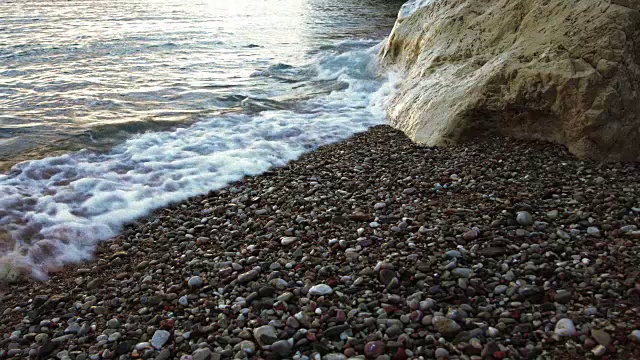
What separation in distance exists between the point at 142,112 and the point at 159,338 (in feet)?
22.7

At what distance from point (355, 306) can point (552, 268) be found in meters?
1.43

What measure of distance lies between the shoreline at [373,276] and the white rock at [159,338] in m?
0.01

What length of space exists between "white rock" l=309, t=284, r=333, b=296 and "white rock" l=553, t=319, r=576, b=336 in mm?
1465

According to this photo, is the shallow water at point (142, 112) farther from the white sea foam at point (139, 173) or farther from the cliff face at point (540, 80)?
the cliff face at point (540, 80)

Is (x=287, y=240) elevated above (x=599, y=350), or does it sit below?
below

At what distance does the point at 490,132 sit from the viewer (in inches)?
256

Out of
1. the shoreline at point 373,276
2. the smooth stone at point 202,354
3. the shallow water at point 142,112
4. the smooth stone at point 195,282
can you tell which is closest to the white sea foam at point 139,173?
the shallow water at point 142,112

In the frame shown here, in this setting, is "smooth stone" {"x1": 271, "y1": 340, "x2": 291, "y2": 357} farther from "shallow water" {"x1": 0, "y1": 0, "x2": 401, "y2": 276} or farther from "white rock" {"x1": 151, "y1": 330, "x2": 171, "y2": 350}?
"shallow water" {"x1": 0, "y1": 0, "x2": 401, "y2": 276}

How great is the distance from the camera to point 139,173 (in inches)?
260

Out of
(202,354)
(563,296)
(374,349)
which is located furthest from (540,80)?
(202,354)

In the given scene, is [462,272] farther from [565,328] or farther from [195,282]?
[195,282]

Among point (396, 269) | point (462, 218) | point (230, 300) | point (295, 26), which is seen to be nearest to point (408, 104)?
point (462, 218)

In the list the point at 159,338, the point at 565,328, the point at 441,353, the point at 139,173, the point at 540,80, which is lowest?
the point at 139,173

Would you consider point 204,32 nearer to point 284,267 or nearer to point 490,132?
point 490,132
